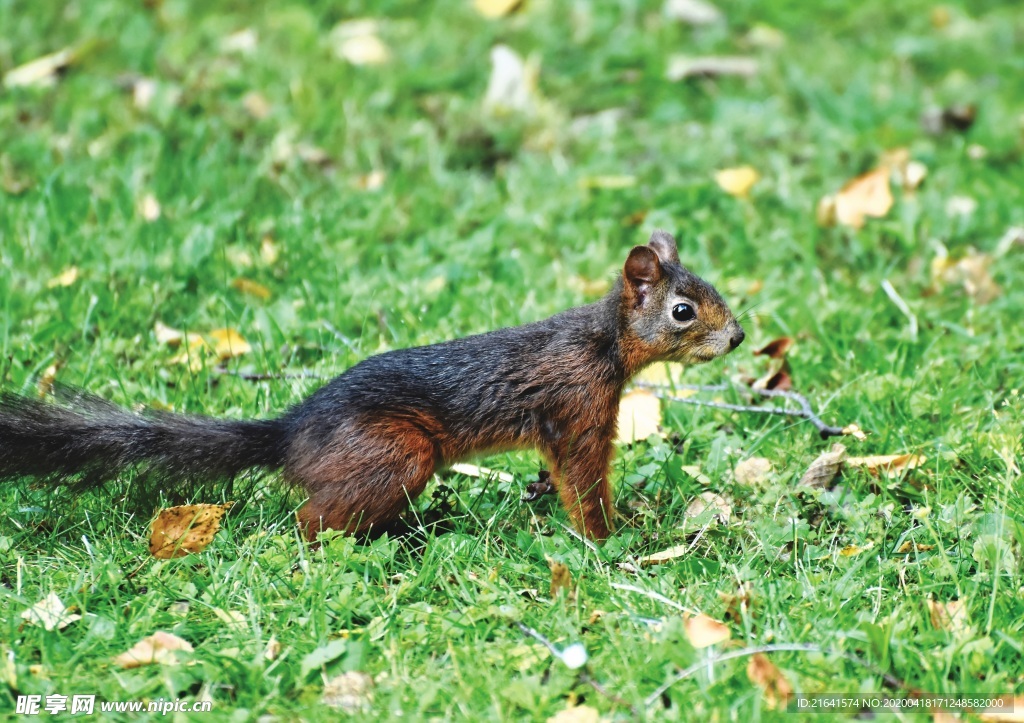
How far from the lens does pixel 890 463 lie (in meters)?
3.51

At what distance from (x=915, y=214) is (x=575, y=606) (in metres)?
2.95

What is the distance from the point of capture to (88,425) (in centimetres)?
321

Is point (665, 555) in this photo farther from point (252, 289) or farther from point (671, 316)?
point (252, 289)

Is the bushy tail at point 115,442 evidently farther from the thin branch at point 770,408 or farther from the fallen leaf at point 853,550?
the fallen leaf at point 853,550

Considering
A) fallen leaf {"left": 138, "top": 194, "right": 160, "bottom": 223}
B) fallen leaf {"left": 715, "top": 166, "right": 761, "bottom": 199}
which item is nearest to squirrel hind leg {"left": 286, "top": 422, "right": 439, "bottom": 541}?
fallen leaf {"left": 138, "top": 194, "right": 160, "bottom": 223}

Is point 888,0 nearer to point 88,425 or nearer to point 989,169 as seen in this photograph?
point 989,169

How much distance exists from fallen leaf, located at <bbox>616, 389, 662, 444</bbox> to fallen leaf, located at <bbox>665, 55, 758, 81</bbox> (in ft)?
9.76

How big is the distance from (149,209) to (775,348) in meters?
2.62

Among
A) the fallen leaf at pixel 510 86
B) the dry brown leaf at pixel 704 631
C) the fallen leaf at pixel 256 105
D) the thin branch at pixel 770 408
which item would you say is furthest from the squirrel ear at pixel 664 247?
the fallen leaf at pixel 256 105

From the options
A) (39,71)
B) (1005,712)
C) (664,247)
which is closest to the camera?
(1005,712)

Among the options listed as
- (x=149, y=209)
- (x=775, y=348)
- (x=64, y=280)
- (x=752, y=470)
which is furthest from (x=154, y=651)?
(x=149, y=209)

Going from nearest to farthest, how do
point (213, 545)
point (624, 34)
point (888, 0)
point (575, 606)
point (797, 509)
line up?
point (575, 606), point (213, 545), point (797, 509), point (624, 34), point (888, 0)

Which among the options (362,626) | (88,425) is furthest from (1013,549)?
(88,425)

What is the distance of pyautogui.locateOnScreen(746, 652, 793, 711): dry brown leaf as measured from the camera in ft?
8.30
